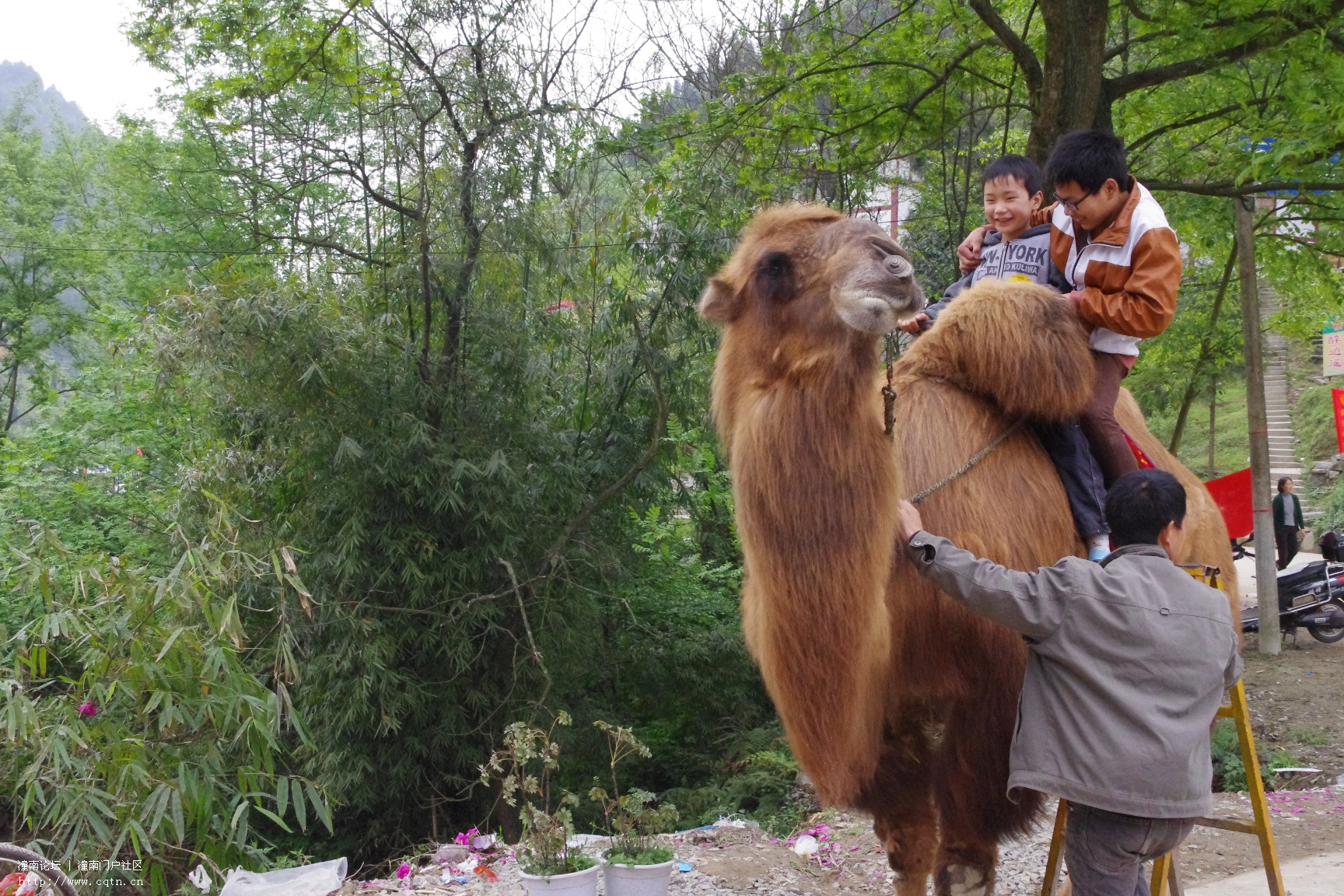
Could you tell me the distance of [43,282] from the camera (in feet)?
82.1

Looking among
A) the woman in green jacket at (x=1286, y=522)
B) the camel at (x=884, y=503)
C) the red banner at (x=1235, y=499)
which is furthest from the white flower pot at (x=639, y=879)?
the woman in green jacket at (x=1286, y=522)

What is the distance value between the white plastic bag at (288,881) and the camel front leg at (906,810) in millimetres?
2831

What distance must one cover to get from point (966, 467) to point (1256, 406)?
8691mm

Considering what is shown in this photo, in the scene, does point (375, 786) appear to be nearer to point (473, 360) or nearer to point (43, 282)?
point (473, 360)

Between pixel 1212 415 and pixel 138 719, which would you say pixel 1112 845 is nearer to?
pixel 138 719

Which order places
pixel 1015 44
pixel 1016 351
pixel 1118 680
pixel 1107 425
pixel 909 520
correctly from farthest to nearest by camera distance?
pixel 1015 44 → pixel 1107 425 → pixel 1016 351 → pixel 909 520 → pixel 1118 680

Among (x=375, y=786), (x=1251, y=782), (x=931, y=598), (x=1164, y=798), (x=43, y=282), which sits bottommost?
(x=375, y=786)

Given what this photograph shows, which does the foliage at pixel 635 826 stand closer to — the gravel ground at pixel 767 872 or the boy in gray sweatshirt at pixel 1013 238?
the gravel ground at pixel 767 872

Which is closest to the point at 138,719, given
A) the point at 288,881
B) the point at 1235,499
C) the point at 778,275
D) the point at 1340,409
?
the point at 288,881

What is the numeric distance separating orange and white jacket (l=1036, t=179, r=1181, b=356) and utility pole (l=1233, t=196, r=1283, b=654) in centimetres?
761

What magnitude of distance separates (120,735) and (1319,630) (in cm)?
1222

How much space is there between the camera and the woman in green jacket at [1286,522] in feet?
46.9

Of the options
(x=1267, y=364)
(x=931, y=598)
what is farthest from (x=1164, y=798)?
(x=1267, y=364)

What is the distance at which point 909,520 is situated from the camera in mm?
2793
